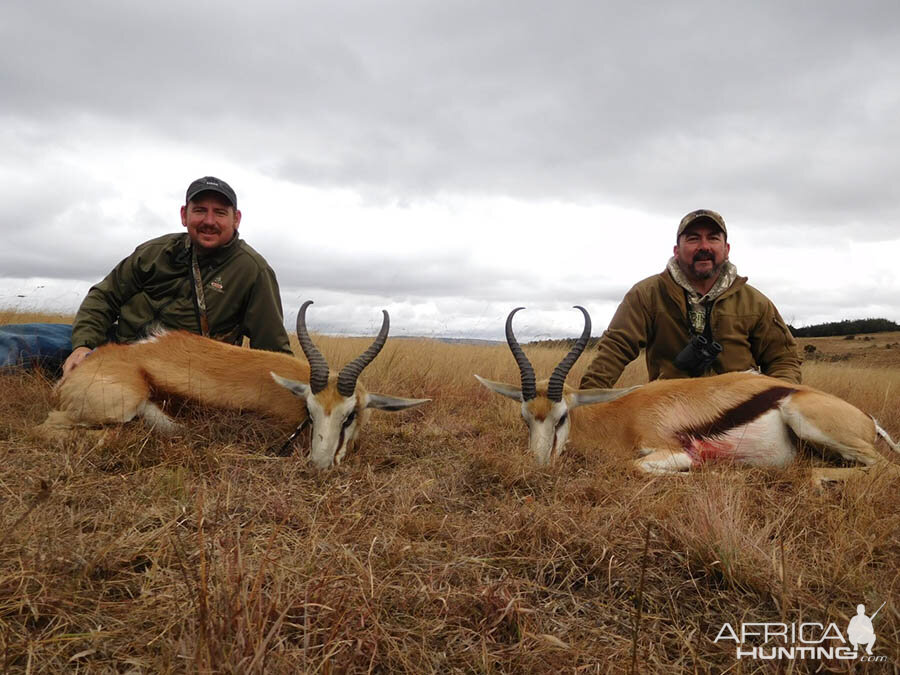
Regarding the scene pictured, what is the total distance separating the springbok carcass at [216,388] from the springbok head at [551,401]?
91 centimetres

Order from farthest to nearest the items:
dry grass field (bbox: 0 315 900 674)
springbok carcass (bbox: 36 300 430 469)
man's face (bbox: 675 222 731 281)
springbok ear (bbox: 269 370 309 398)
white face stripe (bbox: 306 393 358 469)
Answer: man's face (bbox: 675 222 731 281) < springbok ear (bbox: 269 370 309 398) < springbok carcass (bbox: 36 300 430 469) < white face stripe (bbox: 306 393 358 469) < dry grass field (bbox: 0 315 900 674)

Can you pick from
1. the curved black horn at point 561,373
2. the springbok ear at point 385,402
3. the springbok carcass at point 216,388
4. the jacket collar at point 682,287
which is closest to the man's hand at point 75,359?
the springbok carcass at point 216,388

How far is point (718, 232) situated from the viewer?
5641 mm

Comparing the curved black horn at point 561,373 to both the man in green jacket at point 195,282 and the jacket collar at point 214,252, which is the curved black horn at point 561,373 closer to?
the man in green jacket at point 195,282

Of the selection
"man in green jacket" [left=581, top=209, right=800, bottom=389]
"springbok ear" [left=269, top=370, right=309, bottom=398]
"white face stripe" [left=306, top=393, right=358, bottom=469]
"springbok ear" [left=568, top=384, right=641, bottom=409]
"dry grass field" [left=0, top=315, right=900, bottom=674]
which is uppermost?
"man in green jacket" [left=581, top=209, right=800, bottom=389]

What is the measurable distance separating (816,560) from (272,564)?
2.22m

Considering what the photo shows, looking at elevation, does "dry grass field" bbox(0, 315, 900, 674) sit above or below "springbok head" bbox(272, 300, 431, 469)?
below

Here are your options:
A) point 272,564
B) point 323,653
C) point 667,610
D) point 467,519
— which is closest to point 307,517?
point 272,564

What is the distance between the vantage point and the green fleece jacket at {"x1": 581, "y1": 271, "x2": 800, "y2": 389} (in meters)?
5.48

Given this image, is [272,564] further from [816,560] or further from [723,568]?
[816,560]

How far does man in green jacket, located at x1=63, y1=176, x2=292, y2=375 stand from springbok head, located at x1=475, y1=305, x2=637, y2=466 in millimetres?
2637

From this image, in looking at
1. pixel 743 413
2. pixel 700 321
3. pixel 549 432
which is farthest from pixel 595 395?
pixel 700 321

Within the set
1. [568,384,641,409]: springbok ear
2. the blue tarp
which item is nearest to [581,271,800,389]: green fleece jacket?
[568,384,641,409]: springbok ear

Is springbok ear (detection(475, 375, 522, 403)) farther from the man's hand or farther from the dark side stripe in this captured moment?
the man's hand
